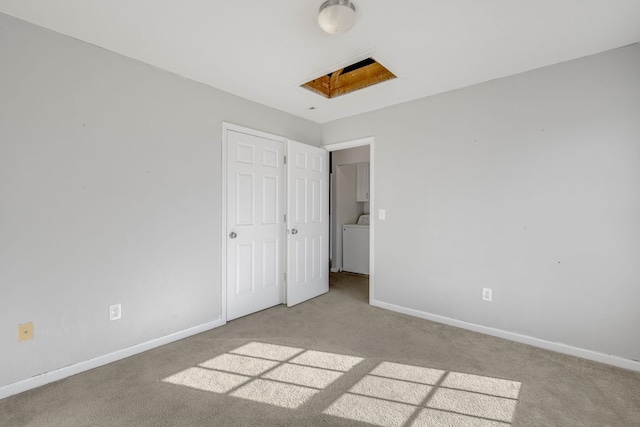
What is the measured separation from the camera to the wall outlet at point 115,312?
2.13 m

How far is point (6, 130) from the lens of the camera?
5.72 ft

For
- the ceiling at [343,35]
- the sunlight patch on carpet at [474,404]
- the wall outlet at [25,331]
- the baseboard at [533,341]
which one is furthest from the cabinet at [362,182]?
the wall outlet at [25,331]

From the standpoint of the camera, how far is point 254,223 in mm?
3141

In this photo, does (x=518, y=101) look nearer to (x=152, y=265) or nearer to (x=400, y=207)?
(x=400, y=207)

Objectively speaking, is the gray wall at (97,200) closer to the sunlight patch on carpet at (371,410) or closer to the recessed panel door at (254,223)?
the recessed panel door at (254,223)

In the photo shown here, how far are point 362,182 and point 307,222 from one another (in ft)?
7.28

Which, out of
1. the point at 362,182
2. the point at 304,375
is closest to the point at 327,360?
the point at 304,375

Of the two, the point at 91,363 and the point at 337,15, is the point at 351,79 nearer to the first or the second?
the point at 337,15

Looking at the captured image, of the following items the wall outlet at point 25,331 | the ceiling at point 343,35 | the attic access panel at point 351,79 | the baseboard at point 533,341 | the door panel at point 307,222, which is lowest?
the baseboard at point 533,341

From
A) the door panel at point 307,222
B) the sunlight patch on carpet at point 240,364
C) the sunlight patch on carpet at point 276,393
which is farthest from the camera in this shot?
the door panel at point 307,222

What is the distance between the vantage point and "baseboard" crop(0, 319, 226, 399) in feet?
5.76

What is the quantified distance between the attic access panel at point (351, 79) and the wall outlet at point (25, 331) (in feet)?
9.21

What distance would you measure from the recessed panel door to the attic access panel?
0.83 meters

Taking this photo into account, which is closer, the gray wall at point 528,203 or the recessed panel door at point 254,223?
the gray wall at point 528,203
